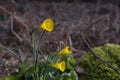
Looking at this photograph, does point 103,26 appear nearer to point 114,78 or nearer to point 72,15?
point 72,15

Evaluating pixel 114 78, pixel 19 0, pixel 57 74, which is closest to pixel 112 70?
pixel 114 78

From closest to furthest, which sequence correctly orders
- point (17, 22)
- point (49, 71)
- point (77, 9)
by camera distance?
point (49, 71)
point (17, 22)
point (77, 9)

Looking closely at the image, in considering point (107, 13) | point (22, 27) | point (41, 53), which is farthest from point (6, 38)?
point (107, 13)

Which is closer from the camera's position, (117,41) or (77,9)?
(117,41)

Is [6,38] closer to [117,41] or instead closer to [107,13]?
[117,41]

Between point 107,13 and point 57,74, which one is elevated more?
Result: point 107,13

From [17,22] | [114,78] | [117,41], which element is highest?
[17,22]

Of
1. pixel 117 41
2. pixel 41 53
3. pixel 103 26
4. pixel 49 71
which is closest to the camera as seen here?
pixel 49 71
